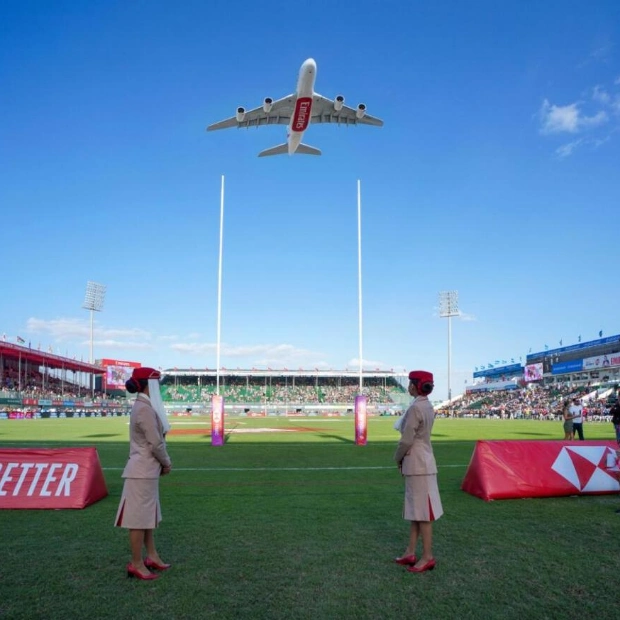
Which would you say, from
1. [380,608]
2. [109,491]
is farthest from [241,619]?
[109,491]

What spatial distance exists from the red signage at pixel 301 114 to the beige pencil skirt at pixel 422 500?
24434 millimetres

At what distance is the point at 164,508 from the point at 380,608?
4875 mm

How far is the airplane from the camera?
2638 cm

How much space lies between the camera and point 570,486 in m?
9.66

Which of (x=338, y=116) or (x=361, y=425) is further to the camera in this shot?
(x=338, y=116)

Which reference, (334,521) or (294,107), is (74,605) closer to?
(334,521)

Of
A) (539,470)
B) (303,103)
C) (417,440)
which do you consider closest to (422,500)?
(417,440)

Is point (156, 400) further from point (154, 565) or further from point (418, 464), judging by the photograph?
point (418, 464)

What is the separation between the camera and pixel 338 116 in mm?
31094

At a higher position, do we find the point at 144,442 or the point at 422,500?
the point at 144,442

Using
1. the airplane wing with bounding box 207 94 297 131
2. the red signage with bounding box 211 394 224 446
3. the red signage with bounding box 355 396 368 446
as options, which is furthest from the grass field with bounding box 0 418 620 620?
the airplane wing with bounding box 207 94 297 131

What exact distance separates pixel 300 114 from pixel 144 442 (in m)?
25.3

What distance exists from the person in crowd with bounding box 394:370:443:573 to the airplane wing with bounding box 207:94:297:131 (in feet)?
81.3

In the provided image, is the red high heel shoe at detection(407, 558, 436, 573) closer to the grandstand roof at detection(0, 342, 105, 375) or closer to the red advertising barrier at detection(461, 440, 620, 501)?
the red advertising barrier at detection(461, 440, 620, 501)
